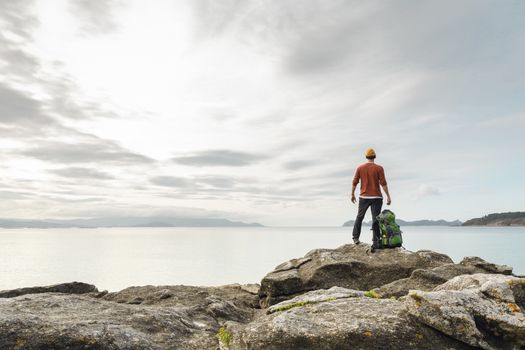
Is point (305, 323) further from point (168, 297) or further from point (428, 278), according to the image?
point (428, 278)

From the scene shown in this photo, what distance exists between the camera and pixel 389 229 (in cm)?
1994

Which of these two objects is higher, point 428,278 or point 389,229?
point 389,229

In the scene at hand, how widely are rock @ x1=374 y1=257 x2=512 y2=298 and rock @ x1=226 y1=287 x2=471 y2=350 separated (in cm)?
547

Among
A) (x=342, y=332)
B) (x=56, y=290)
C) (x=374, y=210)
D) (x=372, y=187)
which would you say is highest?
(x=372, y=187)

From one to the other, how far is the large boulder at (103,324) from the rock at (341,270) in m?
3.89

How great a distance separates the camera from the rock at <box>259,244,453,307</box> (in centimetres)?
1667

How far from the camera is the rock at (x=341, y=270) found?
16.7 m

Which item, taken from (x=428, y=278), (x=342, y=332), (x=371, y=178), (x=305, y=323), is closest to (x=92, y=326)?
(x=305, y=323)

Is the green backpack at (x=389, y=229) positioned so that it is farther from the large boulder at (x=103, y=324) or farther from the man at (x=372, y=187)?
the large boulder at (x=103, y=324)

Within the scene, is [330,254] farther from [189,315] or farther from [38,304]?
[38,304]

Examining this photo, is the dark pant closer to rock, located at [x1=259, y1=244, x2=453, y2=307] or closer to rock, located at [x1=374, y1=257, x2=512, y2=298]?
rock, located at [x1=259, y1=244, x2=453, y2=307]

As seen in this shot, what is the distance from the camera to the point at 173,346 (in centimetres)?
861

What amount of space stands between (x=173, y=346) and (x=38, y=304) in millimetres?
4261

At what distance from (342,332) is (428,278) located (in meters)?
8.71
